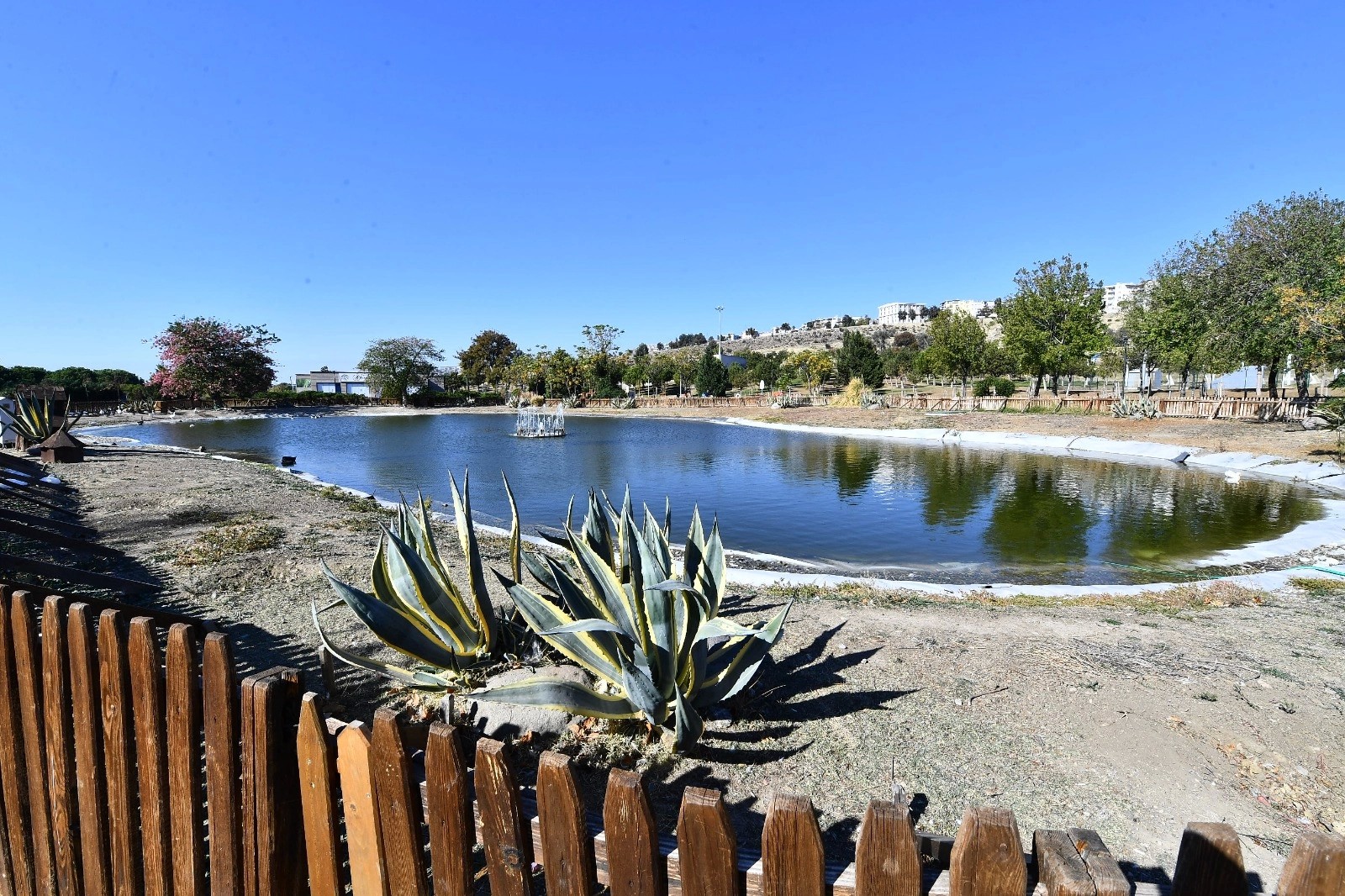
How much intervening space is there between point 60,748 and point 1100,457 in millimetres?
26047

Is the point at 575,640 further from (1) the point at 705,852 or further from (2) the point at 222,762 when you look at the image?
(1) the point at 705,852

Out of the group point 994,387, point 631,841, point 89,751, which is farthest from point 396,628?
point 994,387

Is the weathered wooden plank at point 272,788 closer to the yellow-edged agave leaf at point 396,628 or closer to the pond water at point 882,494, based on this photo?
the yellow-edged agave leaf at point 396,628

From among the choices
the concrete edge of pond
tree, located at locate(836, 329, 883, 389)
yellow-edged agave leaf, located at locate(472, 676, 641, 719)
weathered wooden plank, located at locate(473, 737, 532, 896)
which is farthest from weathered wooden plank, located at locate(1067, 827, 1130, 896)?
tree, located at locate(836, 329, 883, 389)

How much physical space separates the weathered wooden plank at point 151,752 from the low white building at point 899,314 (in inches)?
6111

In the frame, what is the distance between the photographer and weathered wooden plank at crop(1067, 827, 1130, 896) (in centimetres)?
94

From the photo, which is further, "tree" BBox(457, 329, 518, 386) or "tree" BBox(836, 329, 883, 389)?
"tree" BBox(457, 329, 518, 386)

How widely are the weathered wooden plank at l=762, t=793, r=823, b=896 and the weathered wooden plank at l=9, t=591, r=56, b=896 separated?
2.11m

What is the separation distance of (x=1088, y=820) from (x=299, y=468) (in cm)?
2143

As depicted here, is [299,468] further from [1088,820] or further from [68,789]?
[1088,820]

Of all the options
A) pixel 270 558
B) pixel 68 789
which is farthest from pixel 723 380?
pixel 68 789

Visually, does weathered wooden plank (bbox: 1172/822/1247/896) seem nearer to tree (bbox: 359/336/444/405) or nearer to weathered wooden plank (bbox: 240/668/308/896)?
weathered wooden plank (bbox: 240/668/308/896)

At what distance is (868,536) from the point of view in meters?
10.8

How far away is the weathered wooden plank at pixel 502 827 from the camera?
123 centimetres
